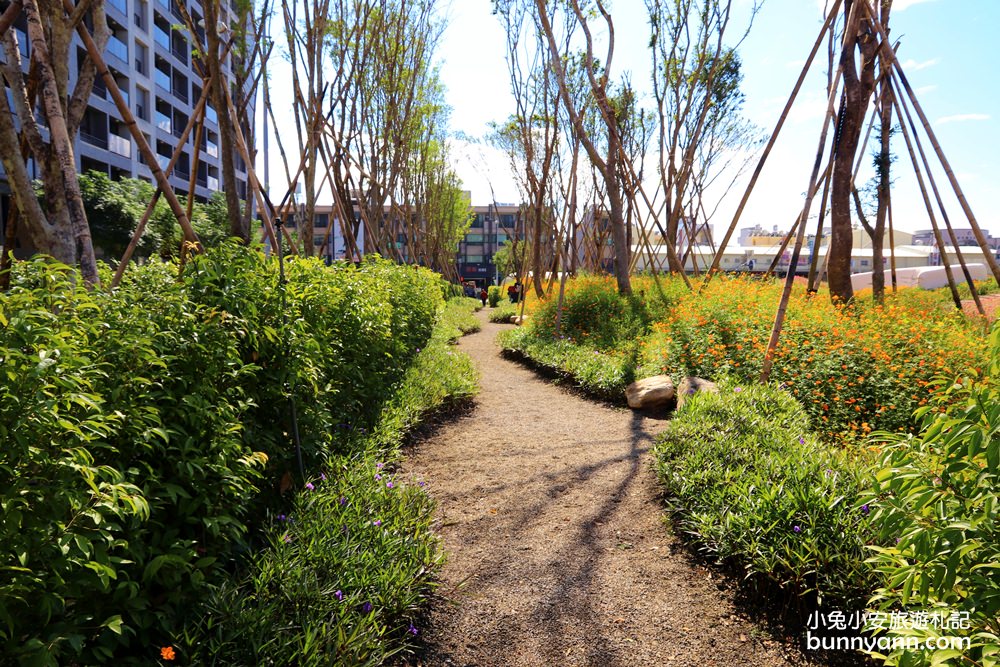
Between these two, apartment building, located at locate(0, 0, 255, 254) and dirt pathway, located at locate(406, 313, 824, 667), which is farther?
apartment building, located at locate(0, 0, 255, 254)

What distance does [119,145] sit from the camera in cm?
2486

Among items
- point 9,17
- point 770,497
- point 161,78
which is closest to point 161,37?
point 161,78

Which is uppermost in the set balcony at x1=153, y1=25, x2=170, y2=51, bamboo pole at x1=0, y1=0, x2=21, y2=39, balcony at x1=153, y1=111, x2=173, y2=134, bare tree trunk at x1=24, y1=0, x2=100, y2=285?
balcony at x1=153, y1=25, x2=170, y2=51

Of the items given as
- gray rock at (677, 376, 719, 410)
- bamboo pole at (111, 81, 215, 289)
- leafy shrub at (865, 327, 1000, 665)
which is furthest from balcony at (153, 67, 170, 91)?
leafy shrub at (865, 327, 1000, 665)

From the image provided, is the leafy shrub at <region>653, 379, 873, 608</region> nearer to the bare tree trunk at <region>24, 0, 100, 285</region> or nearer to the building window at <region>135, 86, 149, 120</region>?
the bare tree trunk at <region>24, 0, 100, 285</region>

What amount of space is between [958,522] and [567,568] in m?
2.05

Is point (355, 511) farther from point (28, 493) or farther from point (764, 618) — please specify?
point (764, 618)

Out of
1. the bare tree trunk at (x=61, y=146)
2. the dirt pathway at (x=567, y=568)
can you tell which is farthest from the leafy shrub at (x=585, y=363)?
the bare tree trunk at (x=61, y=146)

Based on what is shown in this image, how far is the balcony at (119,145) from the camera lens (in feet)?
79.8

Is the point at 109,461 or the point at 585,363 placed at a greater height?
the point at 109,461

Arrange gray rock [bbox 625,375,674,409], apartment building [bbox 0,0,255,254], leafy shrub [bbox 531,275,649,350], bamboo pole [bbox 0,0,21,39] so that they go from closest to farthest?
1. bamboo pole [bbox 0,0,21,39]
2. gray rock [bbox 625,375,674,409]
3. leafy shrub [bbox 531,275,649,350]
4. apartment building [bbox 0,0,255,254]

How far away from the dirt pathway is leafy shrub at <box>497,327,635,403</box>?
1.50 meters

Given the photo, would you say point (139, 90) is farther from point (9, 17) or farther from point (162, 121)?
point (9, 17)

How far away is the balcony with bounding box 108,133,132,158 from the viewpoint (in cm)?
2433
